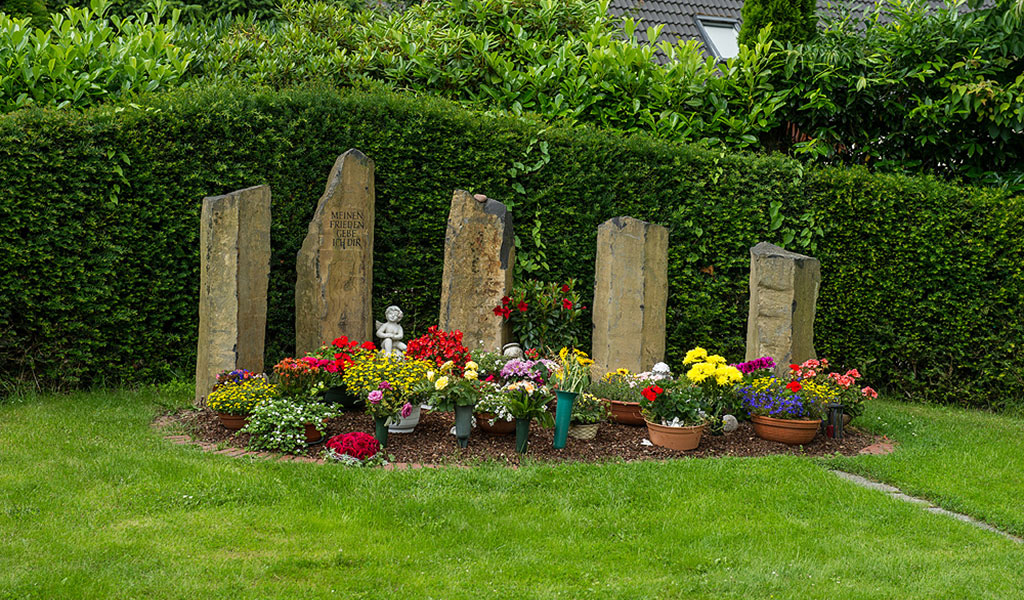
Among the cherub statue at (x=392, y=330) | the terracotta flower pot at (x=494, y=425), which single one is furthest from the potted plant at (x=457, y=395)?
the cherub statue at (x=392, y=330)

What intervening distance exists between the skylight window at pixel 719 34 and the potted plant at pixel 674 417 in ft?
27.2

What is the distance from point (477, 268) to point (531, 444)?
222 cm

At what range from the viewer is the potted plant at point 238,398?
595 centimetres

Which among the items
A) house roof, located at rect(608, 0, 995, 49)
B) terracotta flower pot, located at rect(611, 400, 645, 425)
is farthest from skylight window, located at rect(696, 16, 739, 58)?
terracotta flower pot, located at rect(611, 400, 645, 425)

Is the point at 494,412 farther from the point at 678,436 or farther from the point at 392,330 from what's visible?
the point at 392,330

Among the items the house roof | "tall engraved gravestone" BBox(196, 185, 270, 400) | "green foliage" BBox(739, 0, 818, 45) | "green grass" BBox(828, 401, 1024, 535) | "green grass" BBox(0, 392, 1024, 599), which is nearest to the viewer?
"green grass" BBox(0, 392, 1024, 599)

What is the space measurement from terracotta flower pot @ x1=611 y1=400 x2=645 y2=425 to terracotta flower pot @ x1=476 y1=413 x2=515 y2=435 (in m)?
1.11

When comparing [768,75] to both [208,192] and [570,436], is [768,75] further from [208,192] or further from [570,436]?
[208,192]

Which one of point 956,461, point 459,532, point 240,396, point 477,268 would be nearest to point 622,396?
point 477,268

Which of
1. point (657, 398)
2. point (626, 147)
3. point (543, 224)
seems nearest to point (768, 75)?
point (626, 147)

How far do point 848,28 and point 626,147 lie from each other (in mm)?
3456

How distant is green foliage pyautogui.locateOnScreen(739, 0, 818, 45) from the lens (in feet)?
32.2

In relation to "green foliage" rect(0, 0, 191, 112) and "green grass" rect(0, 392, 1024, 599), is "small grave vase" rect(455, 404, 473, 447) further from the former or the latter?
"green foliage" rect(0, 0, 191, 112)

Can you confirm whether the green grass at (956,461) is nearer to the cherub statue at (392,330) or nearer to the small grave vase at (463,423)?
the small grave vase at (463,423)
